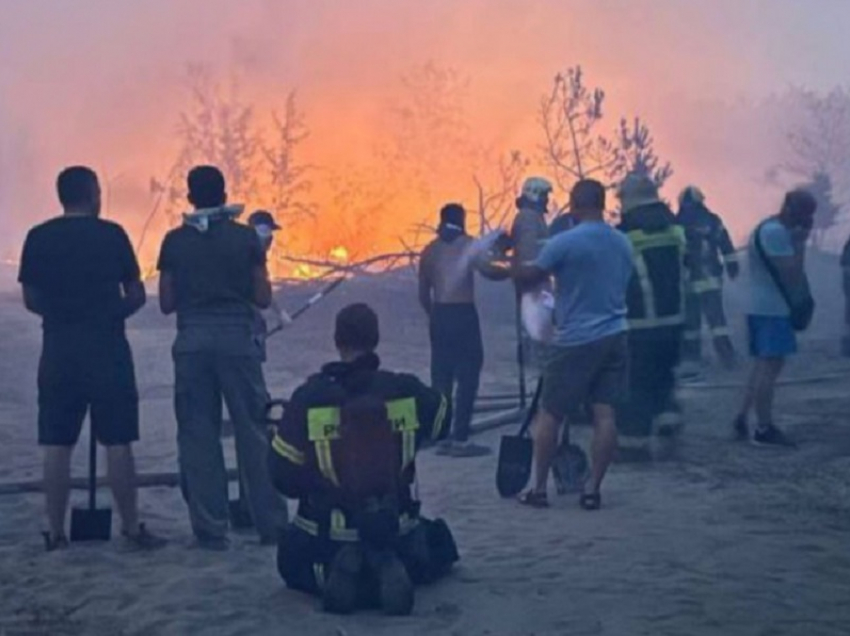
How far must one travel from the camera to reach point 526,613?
6242 millimetres

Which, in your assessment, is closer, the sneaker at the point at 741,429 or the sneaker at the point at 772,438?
the sneaker at the point at 772,438

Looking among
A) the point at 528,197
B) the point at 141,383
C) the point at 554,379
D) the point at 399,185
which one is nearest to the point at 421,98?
the point at 399,185

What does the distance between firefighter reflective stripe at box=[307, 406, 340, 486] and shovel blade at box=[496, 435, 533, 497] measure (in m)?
2.62

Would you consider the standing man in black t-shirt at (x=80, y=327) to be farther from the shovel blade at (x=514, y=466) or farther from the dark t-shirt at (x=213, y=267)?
the shovel blade at (x=514, y=466)

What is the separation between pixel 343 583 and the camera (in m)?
6.26

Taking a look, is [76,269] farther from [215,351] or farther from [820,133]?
[820,133]

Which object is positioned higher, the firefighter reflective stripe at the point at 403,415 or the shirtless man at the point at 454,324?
the shirtless man at the point at 454,324

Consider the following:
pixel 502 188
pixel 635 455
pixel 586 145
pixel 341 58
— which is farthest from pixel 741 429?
pixel 341 58

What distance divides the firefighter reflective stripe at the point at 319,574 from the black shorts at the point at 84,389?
5.14 feet

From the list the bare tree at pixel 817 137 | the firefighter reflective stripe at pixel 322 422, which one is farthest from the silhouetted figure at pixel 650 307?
the bare tree at pixel 817 137

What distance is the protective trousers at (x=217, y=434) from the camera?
758cm

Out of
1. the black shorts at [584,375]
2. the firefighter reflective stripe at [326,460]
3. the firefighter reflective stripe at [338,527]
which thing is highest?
the black shorts at [584,375]

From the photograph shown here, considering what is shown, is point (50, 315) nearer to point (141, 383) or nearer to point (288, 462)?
point (288, 462)

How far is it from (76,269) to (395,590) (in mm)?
2341
